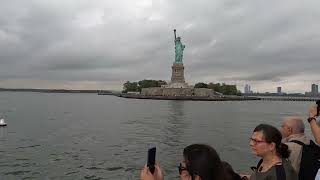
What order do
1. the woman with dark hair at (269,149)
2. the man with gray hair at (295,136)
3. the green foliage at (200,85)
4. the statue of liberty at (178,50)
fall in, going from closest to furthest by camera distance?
1. the woman with dark hair at (269,149)
2. the man with gray hair at (295,136)
3. the statue of liberty at (178,50)
4. the green foliage at (200,85)

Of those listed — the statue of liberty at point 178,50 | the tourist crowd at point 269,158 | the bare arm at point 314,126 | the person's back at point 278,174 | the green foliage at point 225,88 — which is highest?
the statue of liberty at point 178,50

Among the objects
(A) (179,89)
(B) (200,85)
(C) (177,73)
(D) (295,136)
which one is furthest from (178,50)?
(D) (295,136)

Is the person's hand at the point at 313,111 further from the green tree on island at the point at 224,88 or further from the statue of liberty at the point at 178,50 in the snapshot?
the green tree on island at the point at 224,88

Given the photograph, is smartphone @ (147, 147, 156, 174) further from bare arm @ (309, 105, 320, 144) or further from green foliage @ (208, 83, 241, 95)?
green foliage @ (208, 83, 241, 95)

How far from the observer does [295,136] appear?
19.2 feet

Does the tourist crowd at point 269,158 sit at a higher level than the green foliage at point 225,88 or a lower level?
lower

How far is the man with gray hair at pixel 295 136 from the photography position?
5.55 meters

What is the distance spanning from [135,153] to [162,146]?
3183 mm

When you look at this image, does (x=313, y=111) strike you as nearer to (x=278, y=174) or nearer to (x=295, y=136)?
(x=295, y=136)

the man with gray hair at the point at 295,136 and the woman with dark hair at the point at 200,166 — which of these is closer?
the woman with dark hair at the point at 200,166

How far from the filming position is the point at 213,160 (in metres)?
3.62

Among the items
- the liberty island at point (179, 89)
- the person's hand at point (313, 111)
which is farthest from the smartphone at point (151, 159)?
the liberty island at point (179, 89)

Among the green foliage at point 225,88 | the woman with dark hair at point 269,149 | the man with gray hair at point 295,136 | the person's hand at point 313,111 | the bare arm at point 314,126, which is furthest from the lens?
the green foliage at point 225,88

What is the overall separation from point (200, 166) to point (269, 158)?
1.45 m
